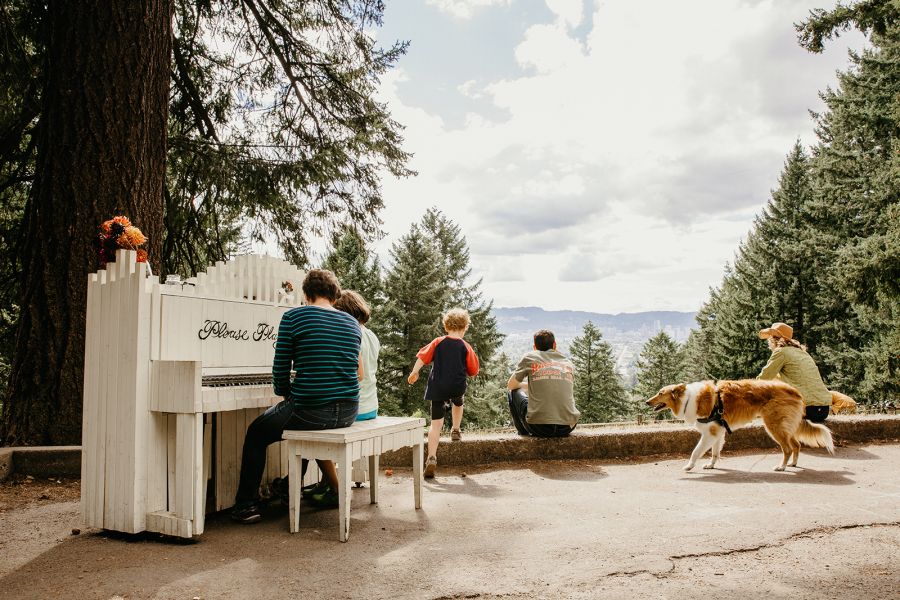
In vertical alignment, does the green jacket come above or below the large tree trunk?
below

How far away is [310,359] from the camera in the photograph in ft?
14.6

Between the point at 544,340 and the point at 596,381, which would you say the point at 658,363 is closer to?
the point at 596,381

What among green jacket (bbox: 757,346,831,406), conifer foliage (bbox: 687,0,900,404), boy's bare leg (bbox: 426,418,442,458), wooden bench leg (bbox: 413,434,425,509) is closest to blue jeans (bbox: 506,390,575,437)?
boy's bare leg (bbox: 426,418,442,458)

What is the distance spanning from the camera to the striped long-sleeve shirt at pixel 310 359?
443cm

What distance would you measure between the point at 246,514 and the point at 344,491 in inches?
36.6

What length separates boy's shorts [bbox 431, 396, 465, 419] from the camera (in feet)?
21.9

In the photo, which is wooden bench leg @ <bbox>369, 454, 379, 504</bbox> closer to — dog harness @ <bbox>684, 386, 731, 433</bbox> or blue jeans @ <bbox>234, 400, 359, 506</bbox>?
blue jeans @ <bbox>234, 400, 359, 506</bbox>

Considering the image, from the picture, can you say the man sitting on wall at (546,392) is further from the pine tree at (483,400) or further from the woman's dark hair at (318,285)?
the pine tree at (483,400)

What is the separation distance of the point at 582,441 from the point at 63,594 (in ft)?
17.9

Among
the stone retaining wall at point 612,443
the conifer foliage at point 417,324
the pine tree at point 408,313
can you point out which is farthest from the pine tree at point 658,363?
the stone retaining wall at point 612,443

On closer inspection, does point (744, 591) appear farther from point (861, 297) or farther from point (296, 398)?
point (861, 297)

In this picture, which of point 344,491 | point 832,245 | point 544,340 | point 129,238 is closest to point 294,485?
point 344,491

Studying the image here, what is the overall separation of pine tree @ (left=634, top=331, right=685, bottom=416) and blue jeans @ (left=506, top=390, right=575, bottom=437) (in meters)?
53.0

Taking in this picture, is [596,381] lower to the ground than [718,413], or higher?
lower
